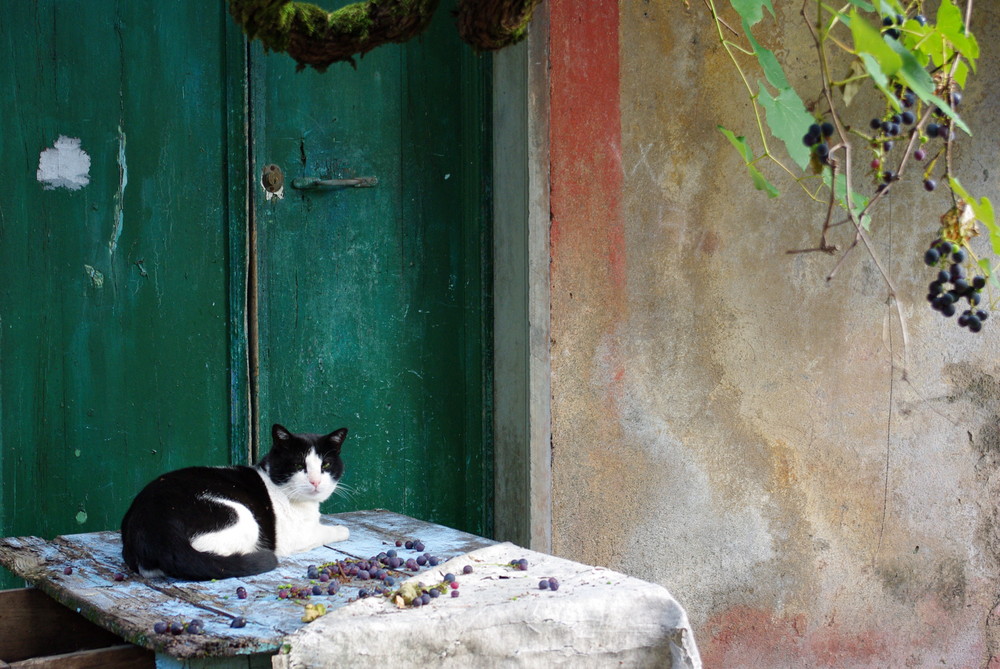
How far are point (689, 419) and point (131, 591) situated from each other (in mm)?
2186

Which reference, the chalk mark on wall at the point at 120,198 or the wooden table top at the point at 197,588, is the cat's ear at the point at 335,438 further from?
the chalk mark on wall at the point at 120,198

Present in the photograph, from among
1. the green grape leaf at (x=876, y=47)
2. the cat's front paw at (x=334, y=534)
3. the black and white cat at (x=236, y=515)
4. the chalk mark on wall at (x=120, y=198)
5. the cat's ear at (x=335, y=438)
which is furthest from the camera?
the chalk mark on wall at (x=120, y=198)

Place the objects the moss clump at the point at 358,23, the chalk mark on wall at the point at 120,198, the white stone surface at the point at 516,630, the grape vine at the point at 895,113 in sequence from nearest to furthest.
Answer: the grape vine at the point at 895,113 < the moss clump at the point at 358,23 < the white stone surface at the point at 516,630 < the chalk mark on wall at the point at 120,198

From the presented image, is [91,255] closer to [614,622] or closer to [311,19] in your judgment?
[311,19]

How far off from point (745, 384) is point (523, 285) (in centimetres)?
96

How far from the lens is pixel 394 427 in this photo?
3.89 m

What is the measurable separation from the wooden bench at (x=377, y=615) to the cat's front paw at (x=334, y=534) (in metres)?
0.24

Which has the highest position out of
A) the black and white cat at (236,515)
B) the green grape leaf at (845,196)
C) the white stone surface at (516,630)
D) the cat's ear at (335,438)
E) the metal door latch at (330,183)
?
the metal door latch at (330,183)

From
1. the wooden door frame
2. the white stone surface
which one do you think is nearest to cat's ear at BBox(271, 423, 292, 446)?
the white stone surface

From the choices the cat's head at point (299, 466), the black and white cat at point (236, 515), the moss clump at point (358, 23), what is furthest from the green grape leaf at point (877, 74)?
the cat's head at point (299, 466)

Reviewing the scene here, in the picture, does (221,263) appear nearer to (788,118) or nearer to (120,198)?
(120,198)

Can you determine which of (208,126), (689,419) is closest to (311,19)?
(208,126)

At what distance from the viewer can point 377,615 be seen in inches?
85.1

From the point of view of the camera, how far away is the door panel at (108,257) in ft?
11.0
